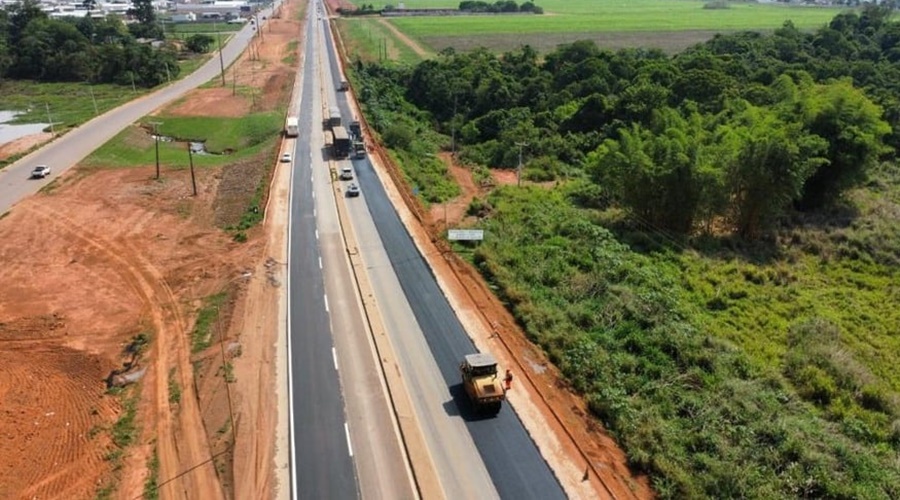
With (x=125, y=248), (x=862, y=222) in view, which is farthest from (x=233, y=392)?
(x=862, y=222)

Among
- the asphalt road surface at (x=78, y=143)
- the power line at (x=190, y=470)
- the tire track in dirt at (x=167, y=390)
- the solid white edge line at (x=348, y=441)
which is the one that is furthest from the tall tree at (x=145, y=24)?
the solid white edge line at (x=348, y=441)

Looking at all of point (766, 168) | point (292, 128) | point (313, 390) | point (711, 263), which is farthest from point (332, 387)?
point (292, 128)

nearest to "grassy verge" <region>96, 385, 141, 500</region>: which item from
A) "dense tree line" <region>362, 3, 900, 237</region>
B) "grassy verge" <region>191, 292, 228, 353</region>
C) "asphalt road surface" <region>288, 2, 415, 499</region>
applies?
"grassy verge" <region>191, 292, 228, 353</region>

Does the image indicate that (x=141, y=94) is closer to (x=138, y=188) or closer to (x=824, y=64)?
(x=138, y=188)

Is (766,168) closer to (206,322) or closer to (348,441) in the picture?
(348,441)

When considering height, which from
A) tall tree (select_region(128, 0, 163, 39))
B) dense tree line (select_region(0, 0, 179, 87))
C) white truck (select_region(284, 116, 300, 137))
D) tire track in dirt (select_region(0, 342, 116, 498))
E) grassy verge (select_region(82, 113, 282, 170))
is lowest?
tire track in dirt (select_region(0, 342, 116, 498))

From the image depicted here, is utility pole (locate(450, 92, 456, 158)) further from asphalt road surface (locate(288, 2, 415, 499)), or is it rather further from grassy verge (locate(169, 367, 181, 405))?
grassy verge (locate(169, 367, 181, 405))
